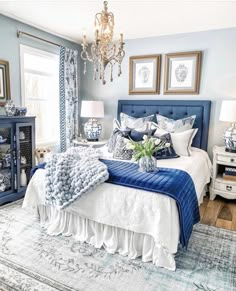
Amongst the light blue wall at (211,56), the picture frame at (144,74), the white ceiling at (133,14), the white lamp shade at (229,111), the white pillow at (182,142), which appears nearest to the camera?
the white ceiling at (133,14)

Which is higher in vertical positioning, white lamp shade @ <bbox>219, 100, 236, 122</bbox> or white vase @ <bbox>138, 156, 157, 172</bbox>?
white lamp shade @ <bbox>219, 100, 236, 122</bbox>

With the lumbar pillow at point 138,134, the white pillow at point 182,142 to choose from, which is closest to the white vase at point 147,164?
the lumbar pillow at point 138,134

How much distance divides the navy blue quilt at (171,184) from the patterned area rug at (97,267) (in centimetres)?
25

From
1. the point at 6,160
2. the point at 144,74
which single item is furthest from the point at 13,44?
the point at 144,74

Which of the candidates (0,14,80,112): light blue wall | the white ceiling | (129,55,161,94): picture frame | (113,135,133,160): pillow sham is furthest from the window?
(113,135,133,160): pillow sham

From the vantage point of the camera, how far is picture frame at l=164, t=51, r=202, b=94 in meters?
3.86

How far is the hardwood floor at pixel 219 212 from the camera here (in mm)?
2910

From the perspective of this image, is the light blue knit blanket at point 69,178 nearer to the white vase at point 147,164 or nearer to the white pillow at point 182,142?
the white vase at point 147,164

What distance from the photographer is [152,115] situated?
416cm

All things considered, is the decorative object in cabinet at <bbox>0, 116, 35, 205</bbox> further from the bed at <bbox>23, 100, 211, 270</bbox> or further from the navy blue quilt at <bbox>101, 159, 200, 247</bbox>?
the navy blue quilt at <bbox>101, 159, 200, 247</bbox>

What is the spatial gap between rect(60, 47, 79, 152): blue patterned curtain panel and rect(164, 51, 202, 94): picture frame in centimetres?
166

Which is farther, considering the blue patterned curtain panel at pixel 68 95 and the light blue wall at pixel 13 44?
the blue patterned curtain panel at pixel 68 95

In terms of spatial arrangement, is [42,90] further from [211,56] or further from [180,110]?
[211,56]

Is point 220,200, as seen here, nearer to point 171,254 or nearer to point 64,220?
point 171,254
